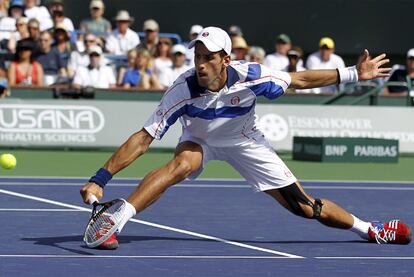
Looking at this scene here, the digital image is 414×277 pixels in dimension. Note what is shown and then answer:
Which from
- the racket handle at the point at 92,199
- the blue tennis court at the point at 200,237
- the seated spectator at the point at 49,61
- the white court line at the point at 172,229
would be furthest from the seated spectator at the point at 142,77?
the racket handle at the point at 92,199

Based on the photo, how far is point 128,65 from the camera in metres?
20.7

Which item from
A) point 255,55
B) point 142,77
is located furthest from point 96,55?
point 255,55

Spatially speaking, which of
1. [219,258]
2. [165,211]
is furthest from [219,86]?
[165,211]

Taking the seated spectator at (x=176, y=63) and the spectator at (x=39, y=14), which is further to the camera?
the spectator at (x=39, y=14)

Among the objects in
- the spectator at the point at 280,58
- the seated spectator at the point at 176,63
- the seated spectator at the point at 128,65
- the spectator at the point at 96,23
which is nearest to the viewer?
the seated spectator at the point at 128,65

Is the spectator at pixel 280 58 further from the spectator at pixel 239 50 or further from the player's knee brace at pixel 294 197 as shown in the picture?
the player's knee brace at pixel 294 197

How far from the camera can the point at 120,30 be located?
71.6 feet

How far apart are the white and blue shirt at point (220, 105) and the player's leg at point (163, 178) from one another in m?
0.23

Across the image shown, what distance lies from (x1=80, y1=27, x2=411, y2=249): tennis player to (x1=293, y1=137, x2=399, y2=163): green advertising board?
28.2 feet

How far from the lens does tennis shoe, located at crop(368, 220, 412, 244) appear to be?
951cm

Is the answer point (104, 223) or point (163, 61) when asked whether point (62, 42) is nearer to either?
point (163, 61)

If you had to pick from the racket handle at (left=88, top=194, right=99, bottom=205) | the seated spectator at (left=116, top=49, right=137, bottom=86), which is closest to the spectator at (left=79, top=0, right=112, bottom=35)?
the seated spectator at (left=116, top=49, right=137, bottom=86)

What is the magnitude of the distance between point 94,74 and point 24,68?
113 centimetres

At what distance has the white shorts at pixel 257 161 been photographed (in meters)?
9.20
